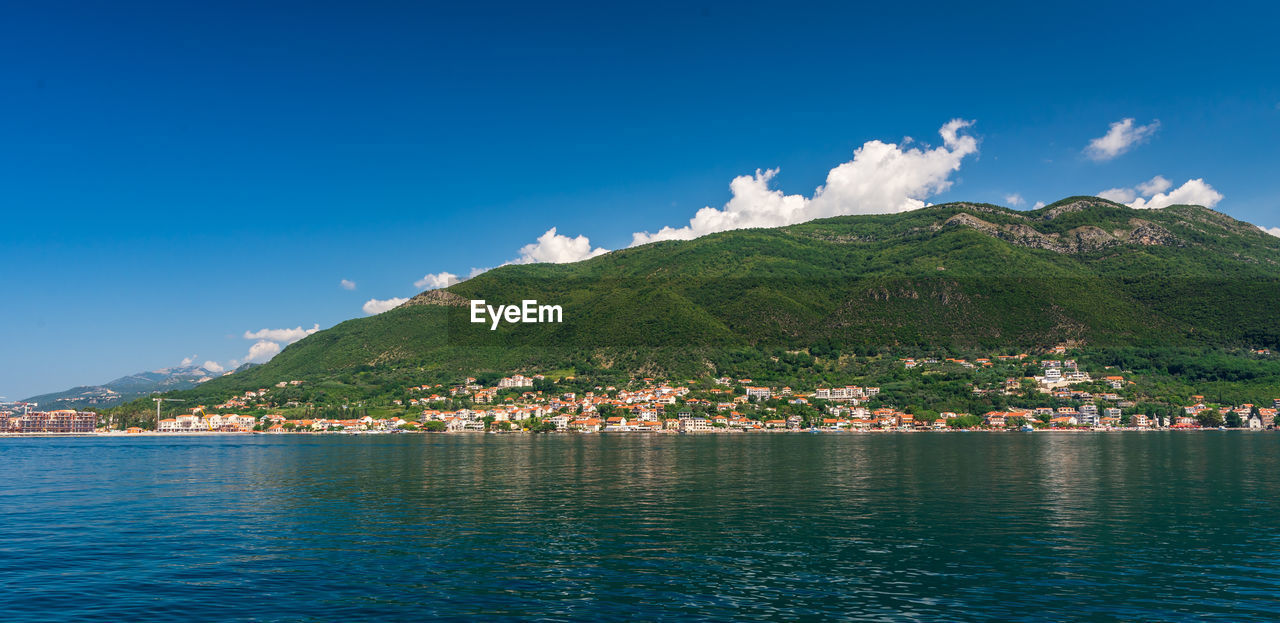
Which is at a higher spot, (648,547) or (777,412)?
(648,547)

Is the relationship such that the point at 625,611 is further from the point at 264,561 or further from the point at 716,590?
the point at 264,561

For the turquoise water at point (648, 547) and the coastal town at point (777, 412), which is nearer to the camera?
the turquoise water at point (648, 547)

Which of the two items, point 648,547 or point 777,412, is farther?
point 777,412

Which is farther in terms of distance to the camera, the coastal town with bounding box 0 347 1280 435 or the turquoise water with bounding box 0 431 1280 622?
the coastal town with bounding box 0 347 1280 435

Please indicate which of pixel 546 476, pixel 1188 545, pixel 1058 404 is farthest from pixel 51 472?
pixel 1058 404
